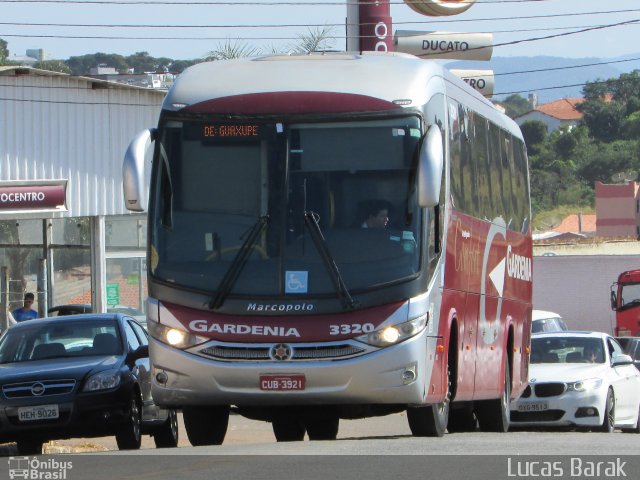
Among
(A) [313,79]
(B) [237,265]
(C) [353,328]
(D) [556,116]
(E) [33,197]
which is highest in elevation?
(D) [556,116]

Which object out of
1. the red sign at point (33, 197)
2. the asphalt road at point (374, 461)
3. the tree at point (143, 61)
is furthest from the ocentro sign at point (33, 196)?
the tree at point (143, 61)

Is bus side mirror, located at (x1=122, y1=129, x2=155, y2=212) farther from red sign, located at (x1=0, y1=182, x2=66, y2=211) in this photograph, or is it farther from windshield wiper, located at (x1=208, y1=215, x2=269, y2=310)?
red sign, located at (x1=0, y1=182, x2=66, y2=211)

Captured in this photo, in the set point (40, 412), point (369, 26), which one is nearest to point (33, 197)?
point (369, 26)

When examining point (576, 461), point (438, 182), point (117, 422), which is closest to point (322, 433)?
point (117, 422)

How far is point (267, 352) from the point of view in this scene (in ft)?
39.5

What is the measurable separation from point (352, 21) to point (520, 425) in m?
8.82

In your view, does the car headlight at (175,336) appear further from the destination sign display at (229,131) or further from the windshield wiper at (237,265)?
the destination sign display at (229,131)

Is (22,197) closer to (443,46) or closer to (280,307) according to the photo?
(443,46)

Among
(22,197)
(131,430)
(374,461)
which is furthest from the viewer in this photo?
(22,197)

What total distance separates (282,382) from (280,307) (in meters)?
0.64

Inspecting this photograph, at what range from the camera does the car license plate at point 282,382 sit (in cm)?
1199

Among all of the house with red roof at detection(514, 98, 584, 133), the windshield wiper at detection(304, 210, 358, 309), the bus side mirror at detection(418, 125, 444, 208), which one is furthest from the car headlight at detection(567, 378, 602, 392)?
the house with red roof at detection(514, 98, 584, 133)

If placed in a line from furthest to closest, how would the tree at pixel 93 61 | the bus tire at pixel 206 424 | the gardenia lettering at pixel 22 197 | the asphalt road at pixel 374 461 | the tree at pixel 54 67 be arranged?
the tree at pixel 93 61, the tree at pixel 54 67, the gardenia lettering at pixel 22 197, the bus tire at pixel 206 424, the asphalt road at pixel 374 461

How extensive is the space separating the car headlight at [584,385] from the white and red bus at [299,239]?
7422 mm
